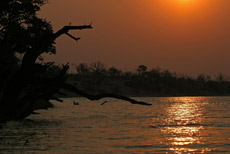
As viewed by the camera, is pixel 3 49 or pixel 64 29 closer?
pixel 64 29

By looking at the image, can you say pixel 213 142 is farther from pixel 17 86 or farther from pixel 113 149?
pixel 17 86

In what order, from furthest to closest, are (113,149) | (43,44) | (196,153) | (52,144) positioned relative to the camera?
(43,44) → (52,144) → (113,149) → (196,153)

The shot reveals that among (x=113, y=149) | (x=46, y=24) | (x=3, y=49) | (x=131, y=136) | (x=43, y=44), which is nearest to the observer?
(x=113, y=149)

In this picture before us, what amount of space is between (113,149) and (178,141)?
5.04 meters

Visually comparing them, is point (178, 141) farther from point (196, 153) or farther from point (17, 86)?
point (17, 86)

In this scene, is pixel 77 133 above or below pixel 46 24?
below

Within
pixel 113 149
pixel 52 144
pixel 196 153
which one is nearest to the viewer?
pixel 196 153

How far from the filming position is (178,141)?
2533 cm

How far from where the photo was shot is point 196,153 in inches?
795

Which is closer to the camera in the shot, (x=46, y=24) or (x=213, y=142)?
(x=213, y=142)

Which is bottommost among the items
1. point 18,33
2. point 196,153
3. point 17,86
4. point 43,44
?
point 196,153

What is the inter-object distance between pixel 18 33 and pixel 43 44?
24992mm

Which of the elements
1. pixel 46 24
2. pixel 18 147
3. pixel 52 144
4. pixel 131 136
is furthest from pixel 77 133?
pixel 46 24

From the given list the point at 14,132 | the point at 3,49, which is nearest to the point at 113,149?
the point at 14,132
